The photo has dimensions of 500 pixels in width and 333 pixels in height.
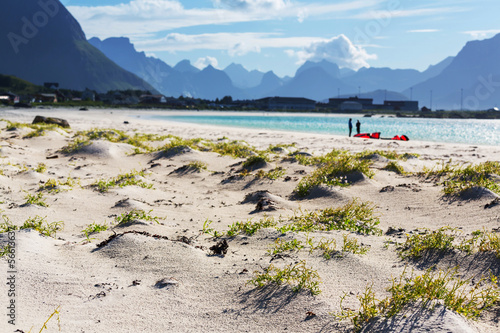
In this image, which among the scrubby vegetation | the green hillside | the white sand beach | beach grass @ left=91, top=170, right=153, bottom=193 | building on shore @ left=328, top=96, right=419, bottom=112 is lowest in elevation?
the white sand beach

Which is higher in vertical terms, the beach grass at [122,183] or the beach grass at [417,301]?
the beach grass at [122,183]

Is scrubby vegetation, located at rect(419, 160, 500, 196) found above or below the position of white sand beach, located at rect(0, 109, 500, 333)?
above

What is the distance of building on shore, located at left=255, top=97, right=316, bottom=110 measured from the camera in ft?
536

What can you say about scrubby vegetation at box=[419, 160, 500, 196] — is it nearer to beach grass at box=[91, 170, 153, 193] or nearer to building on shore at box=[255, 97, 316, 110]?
beach grass at box=[91, 170, 153, 193]

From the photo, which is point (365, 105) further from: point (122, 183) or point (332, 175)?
point (122, 183)

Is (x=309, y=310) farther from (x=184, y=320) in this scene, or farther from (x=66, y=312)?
(x=66, y=312)

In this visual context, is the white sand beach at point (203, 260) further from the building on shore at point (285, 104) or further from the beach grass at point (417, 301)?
the building on shore at point (285, 104)

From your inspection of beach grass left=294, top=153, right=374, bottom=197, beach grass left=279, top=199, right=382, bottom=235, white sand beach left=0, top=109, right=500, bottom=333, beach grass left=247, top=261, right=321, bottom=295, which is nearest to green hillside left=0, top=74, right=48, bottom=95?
white sand beach left=0, top=109, right=500, bottom=333

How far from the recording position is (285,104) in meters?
166

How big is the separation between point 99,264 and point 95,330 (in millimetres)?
1433

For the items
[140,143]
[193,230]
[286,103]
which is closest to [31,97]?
[286,103]

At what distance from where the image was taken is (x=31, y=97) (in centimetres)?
13525

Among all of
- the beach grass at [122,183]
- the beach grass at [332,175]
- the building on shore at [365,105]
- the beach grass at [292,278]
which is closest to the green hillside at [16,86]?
the building on shore at [365,105]

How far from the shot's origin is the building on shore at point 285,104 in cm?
16325
